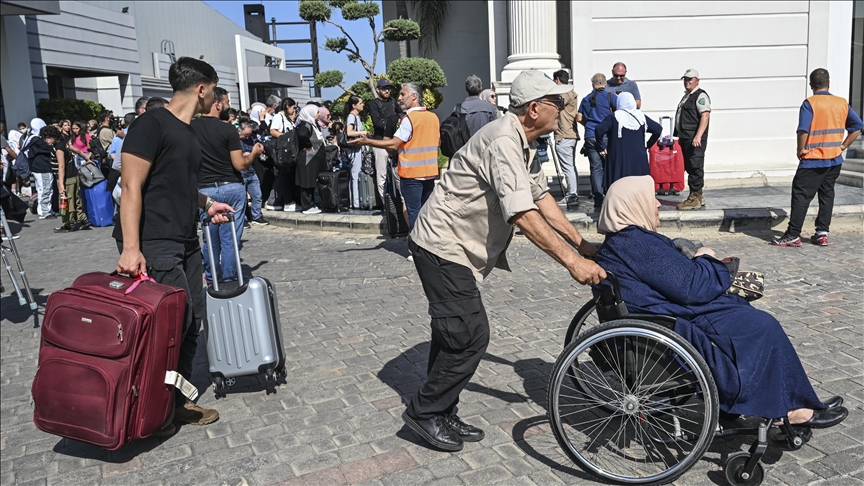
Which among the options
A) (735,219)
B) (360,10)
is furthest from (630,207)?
(360,10)

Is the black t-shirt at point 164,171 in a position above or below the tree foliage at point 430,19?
below

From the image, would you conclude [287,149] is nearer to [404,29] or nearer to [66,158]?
[66,158]

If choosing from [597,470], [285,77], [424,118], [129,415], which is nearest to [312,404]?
[129,415]

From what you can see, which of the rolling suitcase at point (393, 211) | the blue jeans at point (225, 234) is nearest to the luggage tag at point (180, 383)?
the blue jeans at point (225, 234)

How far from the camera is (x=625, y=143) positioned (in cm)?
876

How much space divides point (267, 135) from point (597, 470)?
1156cm

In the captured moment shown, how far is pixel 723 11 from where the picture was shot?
12.6 meters

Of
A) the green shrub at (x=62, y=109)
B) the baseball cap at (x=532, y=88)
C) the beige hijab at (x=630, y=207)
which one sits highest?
the green shrub at (x=62, y=109)

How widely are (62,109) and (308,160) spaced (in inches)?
644

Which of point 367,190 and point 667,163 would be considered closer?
point 667,163

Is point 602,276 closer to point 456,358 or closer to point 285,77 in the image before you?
point 456,358

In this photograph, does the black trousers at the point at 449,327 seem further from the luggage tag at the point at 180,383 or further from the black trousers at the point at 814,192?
the black trousers at the point at 814,192

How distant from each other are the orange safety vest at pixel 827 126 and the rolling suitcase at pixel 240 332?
19.9 ft

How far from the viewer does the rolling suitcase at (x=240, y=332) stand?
425 centimetres
